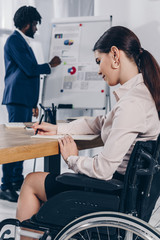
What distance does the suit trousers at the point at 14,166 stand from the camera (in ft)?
9.74

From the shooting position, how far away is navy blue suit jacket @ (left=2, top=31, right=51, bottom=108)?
302cm

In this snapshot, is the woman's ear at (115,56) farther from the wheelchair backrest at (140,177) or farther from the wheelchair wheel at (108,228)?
the wheelchair wheel at (108,228)

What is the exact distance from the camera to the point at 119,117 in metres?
1.12

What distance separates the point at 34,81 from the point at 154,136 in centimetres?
211

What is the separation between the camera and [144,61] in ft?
4.18

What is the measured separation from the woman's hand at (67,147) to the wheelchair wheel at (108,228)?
32cm

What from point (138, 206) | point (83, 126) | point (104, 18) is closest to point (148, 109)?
point (138, 206)

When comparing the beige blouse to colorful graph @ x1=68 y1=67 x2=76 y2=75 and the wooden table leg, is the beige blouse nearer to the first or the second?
the wooden table leg

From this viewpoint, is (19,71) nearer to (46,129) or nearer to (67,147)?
(46,129)

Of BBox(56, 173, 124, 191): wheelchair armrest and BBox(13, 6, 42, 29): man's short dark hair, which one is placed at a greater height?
BBox(13, 6, 42, 29): man's short dark hair

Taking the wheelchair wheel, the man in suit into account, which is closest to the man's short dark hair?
the man in suit

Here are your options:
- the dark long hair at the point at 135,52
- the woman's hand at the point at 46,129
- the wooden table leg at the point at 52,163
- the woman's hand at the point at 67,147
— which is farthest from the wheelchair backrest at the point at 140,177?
the wooden table leg at the point at 52,163

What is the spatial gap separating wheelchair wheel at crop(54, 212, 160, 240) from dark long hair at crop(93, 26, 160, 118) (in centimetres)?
42

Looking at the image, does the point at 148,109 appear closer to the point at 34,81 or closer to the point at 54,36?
the point at 34,81
